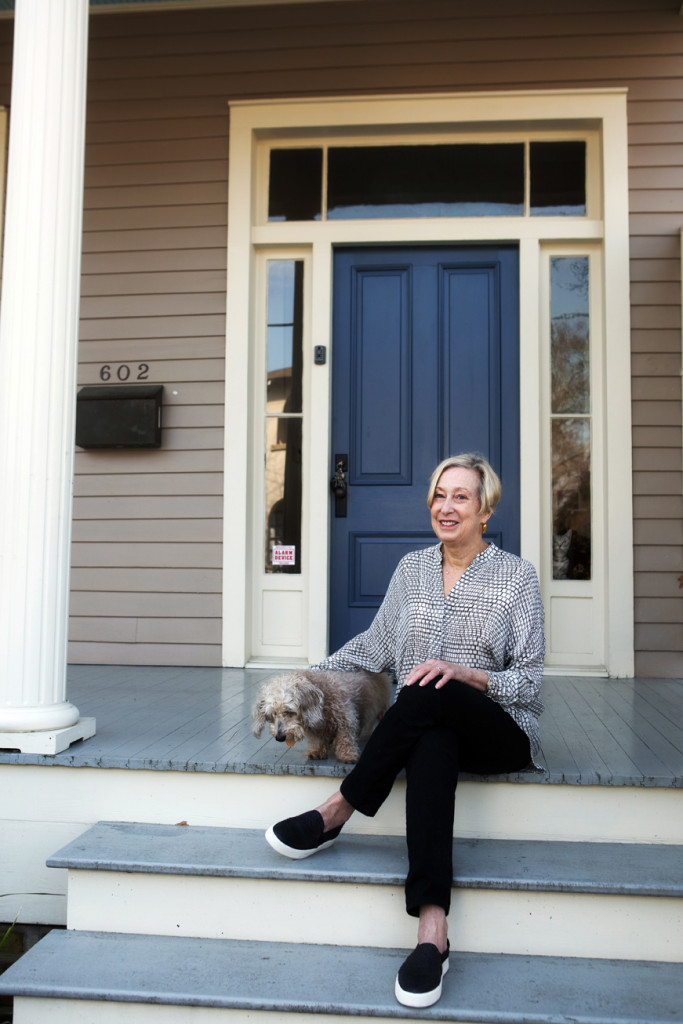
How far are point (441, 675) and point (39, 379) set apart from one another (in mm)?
1484

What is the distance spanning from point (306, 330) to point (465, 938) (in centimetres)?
303

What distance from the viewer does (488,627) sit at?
213 cm

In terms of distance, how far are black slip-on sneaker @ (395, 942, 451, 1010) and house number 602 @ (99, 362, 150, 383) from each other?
3.16 m

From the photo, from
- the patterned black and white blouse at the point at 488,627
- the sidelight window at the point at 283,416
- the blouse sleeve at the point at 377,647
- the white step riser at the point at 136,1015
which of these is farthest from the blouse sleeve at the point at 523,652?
the sidelight window at the point at 283,416

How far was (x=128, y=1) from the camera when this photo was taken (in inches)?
163

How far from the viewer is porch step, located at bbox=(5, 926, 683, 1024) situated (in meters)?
1.64

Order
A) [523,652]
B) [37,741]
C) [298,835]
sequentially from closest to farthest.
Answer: [298,835], [523,652], [37,741]

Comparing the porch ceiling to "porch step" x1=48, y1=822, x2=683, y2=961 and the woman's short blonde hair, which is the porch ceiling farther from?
"porch step" x1=48, y1=822, x2=683, y2=961

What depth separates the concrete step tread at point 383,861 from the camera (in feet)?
6.18

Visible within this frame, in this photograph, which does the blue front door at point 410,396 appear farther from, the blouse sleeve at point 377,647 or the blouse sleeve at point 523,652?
the blouse sleeve at point 523,652

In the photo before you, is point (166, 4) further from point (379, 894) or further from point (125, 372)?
point (379, 894)

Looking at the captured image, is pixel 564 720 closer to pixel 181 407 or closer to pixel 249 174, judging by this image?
pixel 181 407

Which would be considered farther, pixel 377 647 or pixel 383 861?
pixel 377 647

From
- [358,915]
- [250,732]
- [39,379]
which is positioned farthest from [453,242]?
[358,915]
